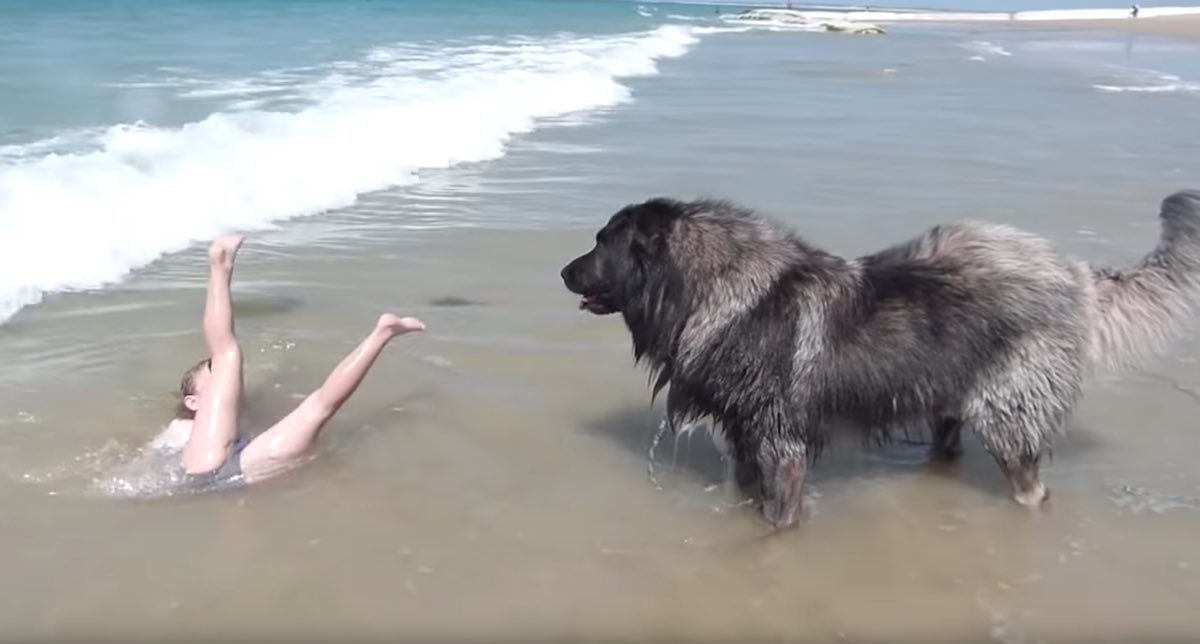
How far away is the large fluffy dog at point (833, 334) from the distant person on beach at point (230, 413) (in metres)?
1.10

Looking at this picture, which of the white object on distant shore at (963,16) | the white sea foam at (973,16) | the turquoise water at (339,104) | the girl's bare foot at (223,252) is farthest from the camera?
the white sea foam at (973,16)

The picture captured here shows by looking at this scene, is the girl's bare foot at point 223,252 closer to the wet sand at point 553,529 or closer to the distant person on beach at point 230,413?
the distant person on beach at point 230,413

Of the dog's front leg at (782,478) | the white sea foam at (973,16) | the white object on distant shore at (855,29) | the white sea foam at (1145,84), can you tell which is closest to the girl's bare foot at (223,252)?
the dog's front leg at (782,478)

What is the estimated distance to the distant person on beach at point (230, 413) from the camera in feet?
15.5

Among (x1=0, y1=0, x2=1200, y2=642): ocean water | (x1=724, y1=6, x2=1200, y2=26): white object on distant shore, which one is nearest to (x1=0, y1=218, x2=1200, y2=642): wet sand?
(x1=0, y1=0, x2=1200, y2=642): ocean water

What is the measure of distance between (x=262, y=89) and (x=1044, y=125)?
1035 cm

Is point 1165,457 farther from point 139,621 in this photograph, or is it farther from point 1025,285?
point 139,621

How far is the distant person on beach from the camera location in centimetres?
471

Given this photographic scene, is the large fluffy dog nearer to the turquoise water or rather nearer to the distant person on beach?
the distant person on beach

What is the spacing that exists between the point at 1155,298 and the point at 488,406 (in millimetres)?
2871

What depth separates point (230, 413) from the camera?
193 inches

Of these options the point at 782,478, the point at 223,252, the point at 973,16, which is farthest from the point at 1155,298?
the point at 973,16

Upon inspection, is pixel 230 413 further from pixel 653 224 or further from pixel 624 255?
pixel 653 224

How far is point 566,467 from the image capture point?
193 inches
